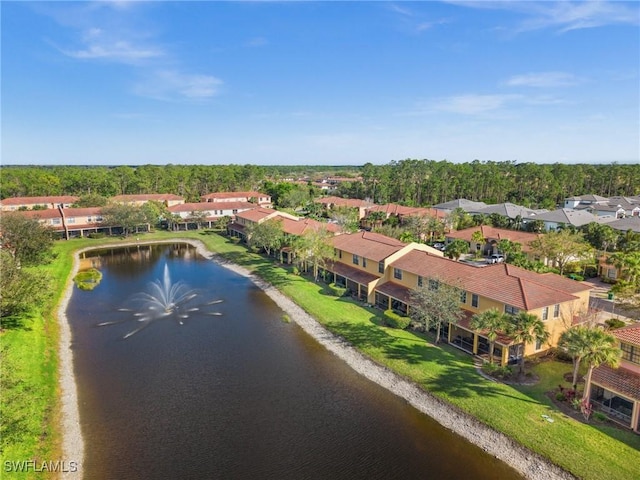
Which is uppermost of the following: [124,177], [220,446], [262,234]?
[124,177]

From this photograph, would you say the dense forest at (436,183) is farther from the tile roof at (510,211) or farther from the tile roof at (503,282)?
the tile roof at (503,282)

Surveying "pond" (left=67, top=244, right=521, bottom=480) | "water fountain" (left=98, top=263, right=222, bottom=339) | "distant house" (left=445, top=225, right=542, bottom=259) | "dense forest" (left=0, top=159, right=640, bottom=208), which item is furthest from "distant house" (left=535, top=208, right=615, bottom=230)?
"water fountain" (left=98, top=263, right=222, bottom=339)

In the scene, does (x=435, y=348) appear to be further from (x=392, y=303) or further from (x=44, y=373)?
(x=44, y=373)

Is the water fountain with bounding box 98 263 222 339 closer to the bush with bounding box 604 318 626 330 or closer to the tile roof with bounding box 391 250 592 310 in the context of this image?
the tile roof with bounding box 391 250 592 310

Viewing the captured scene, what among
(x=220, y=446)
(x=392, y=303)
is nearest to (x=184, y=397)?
(x=220, y=446)

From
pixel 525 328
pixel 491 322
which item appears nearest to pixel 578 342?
pixel 525 328

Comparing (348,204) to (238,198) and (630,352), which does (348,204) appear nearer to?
(238,198)
